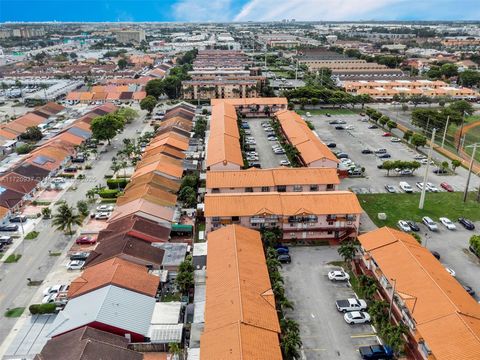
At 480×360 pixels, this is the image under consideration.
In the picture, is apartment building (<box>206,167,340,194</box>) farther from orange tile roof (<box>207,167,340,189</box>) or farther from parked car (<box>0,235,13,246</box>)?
parked car (<box>0,235,13,246</box>)

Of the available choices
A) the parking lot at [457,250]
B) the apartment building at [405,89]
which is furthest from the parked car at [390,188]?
the apartment building at [405,89]

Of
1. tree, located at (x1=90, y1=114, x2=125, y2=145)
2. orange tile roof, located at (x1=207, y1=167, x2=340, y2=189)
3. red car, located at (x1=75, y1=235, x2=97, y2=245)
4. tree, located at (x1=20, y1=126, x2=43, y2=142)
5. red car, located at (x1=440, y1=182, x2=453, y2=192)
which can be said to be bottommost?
red car, located at (x1=75, y1=235, x2=97, y2=245)

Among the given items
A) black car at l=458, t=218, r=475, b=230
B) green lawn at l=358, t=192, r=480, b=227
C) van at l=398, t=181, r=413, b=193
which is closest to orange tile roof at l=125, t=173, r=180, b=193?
green lawn at l=358, t=192, r=480, b=227

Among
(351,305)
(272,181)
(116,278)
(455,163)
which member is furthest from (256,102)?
(116,278)

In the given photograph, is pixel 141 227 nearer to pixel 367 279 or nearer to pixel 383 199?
pixel 367 279

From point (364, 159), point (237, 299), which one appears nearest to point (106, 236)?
Answer: point (237, 299)

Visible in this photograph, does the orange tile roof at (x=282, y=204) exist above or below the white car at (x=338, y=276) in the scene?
above

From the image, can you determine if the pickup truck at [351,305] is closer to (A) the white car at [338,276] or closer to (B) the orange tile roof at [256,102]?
(A) the white car at [338,276]
